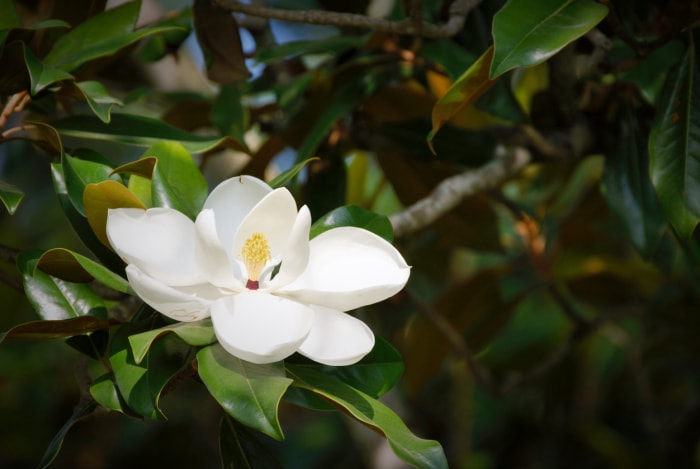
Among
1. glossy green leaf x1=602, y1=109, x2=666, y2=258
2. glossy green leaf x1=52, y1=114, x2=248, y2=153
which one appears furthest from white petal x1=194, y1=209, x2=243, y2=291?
glossy green leaf x1=602, y1=109, x2=666, y2=258

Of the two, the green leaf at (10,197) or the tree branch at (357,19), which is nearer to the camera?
the green leaf at (10,197)

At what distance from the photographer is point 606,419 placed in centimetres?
245

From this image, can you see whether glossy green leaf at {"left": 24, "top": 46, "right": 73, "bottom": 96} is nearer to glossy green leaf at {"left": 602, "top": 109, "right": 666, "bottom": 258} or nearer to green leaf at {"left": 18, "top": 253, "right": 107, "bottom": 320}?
green leaf at {"left": 18, "top": 253, "right": 107, "bottom": 320}

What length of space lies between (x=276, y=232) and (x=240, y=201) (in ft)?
0.20

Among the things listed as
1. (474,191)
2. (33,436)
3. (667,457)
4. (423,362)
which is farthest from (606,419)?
(33,436)

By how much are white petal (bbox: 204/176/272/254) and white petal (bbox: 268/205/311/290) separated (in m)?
0.07

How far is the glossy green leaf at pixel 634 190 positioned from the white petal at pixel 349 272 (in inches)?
20.4

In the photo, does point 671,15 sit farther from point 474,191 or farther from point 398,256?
point 398,256

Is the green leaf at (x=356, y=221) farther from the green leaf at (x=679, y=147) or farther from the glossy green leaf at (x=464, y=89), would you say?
the green leaf at (x=679, y=147)

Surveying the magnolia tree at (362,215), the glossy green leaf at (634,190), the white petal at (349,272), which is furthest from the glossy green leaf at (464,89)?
the glossy green leaf at (634,190)

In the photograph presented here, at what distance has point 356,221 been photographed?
746mm

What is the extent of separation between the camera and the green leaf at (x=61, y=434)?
653 millimetres

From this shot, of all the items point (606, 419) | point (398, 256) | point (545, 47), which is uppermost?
point (545, 47)

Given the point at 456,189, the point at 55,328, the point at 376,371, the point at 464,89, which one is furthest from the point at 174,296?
the point at 456,189
